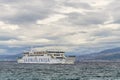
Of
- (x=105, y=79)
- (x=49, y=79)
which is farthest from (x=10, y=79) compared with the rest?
(x=105, y=79)

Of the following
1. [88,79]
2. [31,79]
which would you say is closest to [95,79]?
[88,79]

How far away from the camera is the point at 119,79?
10069 cm

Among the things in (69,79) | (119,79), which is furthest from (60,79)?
(119,79)

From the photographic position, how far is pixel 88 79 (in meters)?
104

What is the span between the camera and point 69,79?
10506 cm

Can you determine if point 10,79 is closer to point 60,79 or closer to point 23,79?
point 23,79

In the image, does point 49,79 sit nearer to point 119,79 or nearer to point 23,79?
point 23,79

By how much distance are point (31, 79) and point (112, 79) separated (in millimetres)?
24206

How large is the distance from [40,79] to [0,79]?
11941mm

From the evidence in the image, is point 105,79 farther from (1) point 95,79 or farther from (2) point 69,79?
(2) point 69,79

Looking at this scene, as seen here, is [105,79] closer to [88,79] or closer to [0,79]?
[88,79]

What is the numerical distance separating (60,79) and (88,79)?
27.7 feet

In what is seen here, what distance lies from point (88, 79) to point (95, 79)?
7.07ft

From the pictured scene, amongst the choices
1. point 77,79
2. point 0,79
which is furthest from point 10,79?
point 77,79
